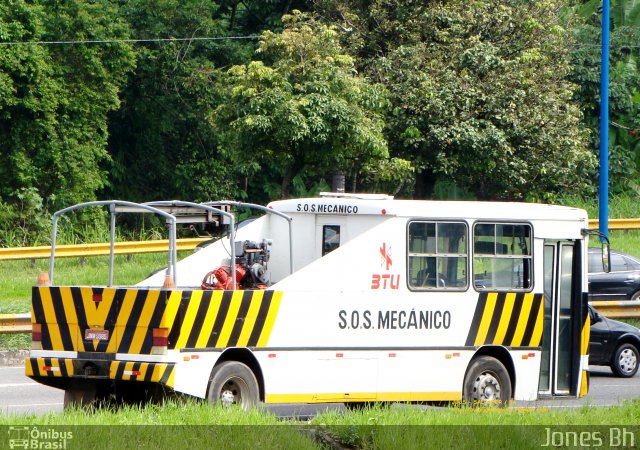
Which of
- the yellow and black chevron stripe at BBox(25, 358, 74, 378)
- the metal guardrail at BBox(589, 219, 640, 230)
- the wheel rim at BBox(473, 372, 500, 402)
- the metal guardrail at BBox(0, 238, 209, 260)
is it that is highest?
the metal guardrail at BBox(589, 219, 640, 230)

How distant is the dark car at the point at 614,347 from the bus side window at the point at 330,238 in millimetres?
6528

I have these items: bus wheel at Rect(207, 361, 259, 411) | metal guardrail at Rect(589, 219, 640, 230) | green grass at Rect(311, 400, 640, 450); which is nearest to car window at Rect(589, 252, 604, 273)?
metal guardrail at Rect(589, 219, 640, 230)

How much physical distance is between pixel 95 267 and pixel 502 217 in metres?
15.3

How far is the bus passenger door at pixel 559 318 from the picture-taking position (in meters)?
13.8

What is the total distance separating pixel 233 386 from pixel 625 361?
9046 millimetres

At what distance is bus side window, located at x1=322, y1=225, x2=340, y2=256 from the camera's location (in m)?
13.2

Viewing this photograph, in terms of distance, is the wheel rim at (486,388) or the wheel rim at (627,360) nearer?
the wheel rim at (486,388)

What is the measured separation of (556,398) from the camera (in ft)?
45.3

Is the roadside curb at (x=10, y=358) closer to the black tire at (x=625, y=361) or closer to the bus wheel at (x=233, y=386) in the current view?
the bus wheel at (x=233, y=386)

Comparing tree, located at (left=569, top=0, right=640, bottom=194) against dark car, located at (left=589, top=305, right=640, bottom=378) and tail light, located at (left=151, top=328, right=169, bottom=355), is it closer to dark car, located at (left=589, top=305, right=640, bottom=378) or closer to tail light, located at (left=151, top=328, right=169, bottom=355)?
dark car, located at (left=589, top=305, right=640, bottom=378)

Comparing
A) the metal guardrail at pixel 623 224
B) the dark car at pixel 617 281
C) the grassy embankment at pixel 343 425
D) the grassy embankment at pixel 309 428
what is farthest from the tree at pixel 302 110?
the grassy embankment at pixel 309 428

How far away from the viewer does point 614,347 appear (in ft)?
Answer: 60.3

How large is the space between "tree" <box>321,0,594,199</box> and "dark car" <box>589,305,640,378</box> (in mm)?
11182

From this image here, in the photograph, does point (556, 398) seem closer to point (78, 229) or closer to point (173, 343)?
point (173, 343)
